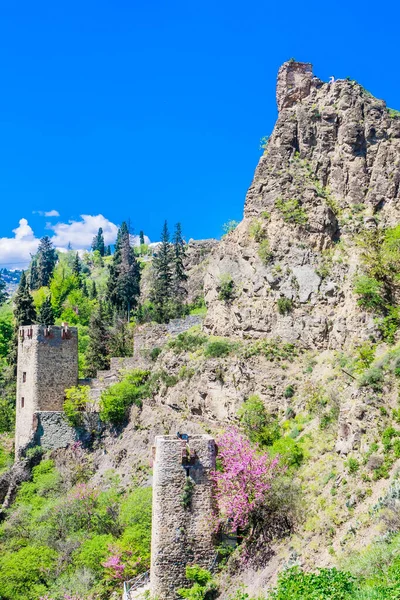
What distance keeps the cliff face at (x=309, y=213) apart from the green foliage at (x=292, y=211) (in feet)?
0.19

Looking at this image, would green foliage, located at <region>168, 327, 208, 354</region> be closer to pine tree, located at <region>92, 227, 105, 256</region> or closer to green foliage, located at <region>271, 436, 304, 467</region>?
green foliage, located at <region>271, 436, 304, 467</region>

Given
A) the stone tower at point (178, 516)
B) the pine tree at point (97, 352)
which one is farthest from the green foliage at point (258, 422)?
the pine tree at point (97, 352)

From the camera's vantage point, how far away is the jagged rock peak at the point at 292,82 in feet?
119

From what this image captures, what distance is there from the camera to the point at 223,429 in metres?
29.1

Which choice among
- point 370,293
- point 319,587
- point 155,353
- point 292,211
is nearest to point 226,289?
point 292,211

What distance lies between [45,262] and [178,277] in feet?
107

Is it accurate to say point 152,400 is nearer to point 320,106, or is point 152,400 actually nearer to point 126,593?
point 126,593

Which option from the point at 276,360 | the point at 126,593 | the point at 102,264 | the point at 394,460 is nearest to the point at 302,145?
the point at 276,360

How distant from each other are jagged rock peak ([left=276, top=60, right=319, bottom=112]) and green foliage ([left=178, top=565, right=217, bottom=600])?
88.4 ft

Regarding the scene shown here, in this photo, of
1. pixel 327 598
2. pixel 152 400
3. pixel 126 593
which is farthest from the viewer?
pixel 152 400

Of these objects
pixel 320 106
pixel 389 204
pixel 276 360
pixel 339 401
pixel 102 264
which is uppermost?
pixel 102 264

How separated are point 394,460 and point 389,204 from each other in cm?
1785

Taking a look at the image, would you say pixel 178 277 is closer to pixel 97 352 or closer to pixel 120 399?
pixel 97 352

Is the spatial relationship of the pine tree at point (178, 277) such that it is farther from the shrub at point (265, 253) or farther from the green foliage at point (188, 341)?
the shrub at point (265, 253)
